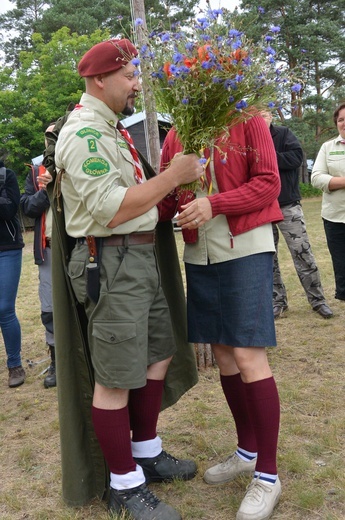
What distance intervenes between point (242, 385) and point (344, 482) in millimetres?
706

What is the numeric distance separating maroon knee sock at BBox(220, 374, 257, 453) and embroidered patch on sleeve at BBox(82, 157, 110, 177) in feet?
4.25

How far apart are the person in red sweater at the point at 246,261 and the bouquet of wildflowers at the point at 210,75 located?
14cm

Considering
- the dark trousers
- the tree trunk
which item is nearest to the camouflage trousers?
the dark trousers

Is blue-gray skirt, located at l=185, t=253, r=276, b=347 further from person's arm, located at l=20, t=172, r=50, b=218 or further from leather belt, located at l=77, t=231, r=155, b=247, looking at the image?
person's arm, located at l=20, t=172, r=50, b=218

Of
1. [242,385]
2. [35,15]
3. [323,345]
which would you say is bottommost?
[323,345]

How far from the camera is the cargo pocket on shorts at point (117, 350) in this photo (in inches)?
99.9

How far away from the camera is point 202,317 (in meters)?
2.88

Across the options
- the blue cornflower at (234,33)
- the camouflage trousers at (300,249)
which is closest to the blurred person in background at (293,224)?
the camouflage trousers at (300,249)

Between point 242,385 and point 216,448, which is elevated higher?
point 242,385

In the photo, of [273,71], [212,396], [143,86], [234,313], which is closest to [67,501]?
[234,313]

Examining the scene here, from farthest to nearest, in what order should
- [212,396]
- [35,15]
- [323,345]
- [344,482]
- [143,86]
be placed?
[35,15]
[323,345]
[212,396]
[344,482]
[143,86]

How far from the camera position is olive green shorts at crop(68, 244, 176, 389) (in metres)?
2.55

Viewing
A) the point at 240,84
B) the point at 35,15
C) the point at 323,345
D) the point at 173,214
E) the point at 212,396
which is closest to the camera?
the point at 240,84

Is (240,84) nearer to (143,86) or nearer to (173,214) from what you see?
(143,86)
